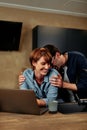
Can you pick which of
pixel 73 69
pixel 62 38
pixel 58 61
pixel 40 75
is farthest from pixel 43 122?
pixel 62 38

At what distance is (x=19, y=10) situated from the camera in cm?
378

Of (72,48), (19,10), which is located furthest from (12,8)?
(72,48)

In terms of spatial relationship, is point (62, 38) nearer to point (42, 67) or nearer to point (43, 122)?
point (42, 67)

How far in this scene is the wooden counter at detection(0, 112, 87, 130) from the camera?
3.53ft

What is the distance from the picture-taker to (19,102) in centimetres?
129

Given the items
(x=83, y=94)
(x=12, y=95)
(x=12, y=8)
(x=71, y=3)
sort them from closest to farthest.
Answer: (x=12, y=95) → (x=83, y=94) → (x=71, y=3) → (x=12, y=8)

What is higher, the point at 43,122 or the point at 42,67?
the point at 42,67

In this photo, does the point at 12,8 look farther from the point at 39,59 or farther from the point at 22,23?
the point at 39,59

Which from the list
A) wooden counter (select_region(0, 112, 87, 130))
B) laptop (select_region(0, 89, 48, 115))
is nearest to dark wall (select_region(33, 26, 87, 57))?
laptop (select_region(0, 89, 48, 115))

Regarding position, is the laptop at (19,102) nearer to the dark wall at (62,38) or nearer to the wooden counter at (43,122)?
the wooden counter at (43,122)

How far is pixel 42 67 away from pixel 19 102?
56cm

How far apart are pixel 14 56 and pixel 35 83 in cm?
211

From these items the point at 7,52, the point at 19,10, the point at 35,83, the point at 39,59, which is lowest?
the point at 35,83

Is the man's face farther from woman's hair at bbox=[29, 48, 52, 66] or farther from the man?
woman's hair at bbox=[29, 48, 52, 66]
